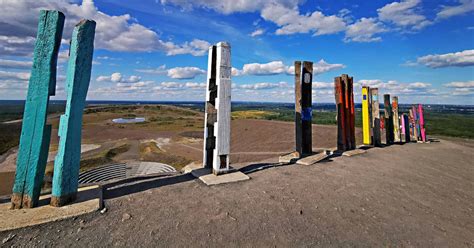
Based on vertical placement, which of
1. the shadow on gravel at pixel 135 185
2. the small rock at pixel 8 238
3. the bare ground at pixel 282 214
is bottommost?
the bare ground at pixel 282 214

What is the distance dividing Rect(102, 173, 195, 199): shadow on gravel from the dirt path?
0.07 ft

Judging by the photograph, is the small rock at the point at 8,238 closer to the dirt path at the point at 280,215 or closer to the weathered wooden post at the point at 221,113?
the dirt path at the point at 280,215

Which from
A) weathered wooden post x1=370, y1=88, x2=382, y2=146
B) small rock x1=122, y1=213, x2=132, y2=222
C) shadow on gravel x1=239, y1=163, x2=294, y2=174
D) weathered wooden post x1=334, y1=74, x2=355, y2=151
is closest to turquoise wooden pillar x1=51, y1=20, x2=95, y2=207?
small rock x1=122, y1=213, x2=132, y2=222

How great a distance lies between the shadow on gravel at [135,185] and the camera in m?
4.48

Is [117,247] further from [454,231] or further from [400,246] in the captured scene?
[454,231]

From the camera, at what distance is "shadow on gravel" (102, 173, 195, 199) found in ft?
14.7

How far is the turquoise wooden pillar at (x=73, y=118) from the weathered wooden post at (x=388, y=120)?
12.4 metres

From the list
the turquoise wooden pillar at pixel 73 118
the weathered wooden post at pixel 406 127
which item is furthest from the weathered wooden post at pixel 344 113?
the turquoise wooden pillar at pixel 73 118

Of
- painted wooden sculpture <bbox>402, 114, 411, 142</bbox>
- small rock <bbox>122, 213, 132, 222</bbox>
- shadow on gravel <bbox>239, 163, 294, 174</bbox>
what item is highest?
painted wooden sculpture <bbox>402, 114, 411, 142</bbox>

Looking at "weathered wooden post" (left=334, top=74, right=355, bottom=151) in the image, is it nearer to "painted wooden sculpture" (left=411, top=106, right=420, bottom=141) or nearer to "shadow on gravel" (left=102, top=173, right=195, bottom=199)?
"shadow on gravel" (left=102, top=173, right=195, bottom=199)

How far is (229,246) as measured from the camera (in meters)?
3.01

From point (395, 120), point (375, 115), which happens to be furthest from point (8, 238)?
point (395, 120)

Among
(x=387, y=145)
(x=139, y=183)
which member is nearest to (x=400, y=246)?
(x=139, y=183)

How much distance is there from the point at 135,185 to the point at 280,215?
2959 mm
